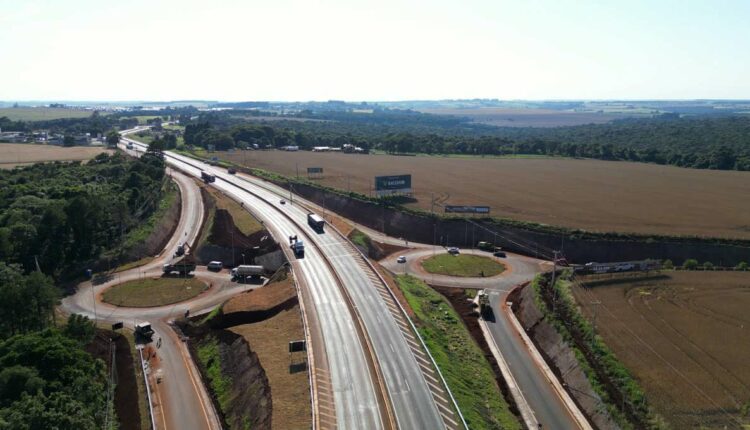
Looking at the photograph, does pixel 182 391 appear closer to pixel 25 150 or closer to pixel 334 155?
pixel 334 155

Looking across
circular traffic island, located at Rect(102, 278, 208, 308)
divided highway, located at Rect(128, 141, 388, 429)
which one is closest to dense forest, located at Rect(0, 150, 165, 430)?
circular traffic island, located at Rect(102, 278, 208, 308)

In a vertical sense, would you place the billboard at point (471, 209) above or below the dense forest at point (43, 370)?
above

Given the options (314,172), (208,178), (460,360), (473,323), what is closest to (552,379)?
(460,360)

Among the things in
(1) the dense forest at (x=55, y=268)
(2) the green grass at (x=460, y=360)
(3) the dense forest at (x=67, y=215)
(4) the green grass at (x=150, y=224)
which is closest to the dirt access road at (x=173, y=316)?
(4) the green grass at (x=150, y=224)

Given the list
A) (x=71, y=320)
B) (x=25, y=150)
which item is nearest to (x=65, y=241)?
(x=71, y=320)

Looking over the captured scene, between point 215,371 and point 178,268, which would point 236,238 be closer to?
point 178,268

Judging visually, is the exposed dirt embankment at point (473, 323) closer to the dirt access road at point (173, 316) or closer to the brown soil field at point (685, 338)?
the brown soil field at point (685, 338)
